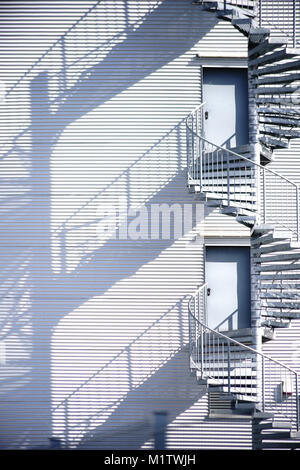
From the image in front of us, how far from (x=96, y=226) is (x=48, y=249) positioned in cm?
66

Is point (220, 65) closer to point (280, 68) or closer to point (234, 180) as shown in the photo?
point (280, 68)

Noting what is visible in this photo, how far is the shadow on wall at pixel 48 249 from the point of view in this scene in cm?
888

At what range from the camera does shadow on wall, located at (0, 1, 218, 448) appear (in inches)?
349

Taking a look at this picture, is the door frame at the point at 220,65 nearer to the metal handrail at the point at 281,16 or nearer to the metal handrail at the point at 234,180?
the metal handrail at the point at 234,180

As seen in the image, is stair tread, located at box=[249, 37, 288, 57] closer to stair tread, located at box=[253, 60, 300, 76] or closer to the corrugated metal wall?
stair tread, located at box=[253, 60, 300, 76]

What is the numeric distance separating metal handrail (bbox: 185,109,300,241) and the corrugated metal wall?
0.48 m

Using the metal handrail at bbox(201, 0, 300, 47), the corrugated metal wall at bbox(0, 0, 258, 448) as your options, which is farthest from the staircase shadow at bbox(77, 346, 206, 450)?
the metal handrail at bbox(201, 0, 300, 47)

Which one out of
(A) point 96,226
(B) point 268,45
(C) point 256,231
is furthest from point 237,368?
(B) point 268,45

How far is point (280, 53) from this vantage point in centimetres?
775

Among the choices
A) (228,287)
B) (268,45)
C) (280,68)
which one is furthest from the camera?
(228,287)

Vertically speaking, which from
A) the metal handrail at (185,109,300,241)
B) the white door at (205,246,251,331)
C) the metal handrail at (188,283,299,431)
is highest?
the metal handrail at (185,109,300,241)

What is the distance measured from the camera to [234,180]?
796cm

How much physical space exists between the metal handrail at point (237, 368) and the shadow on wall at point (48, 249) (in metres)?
0.33

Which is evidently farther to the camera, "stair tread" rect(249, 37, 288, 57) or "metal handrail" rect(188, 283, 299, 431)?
"metal handrail" rect(188, 283, 299, 431)
